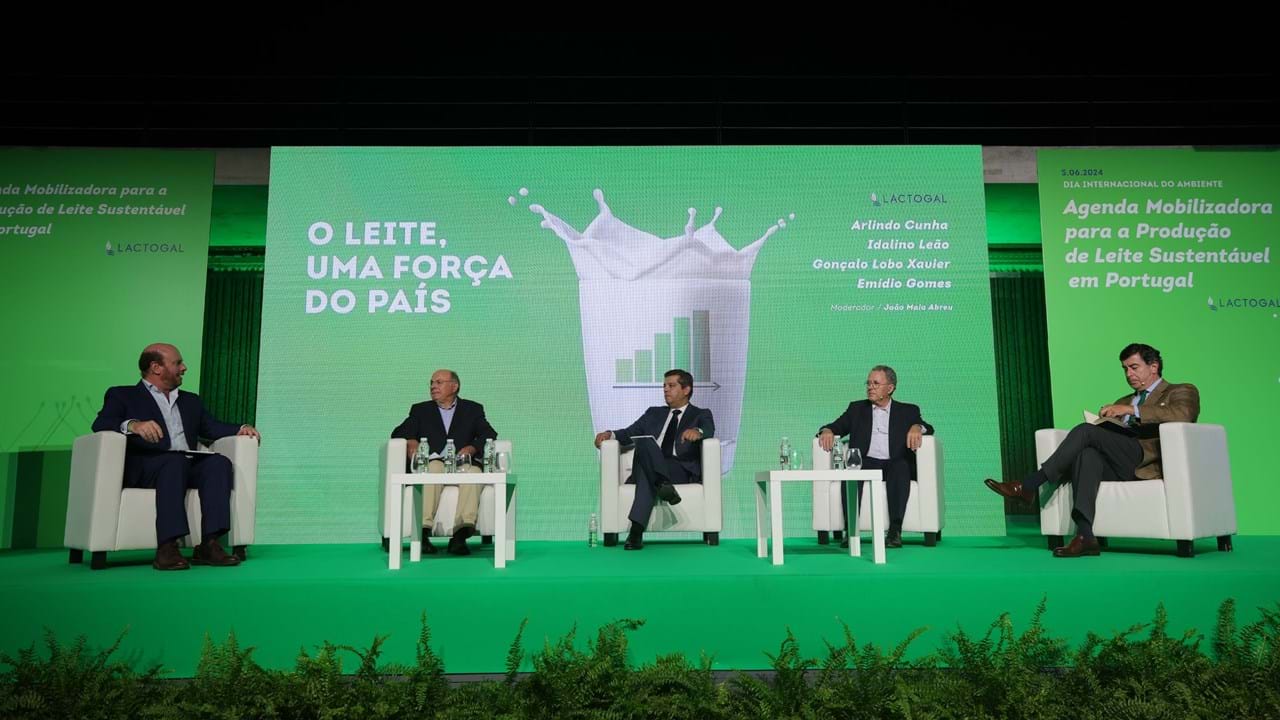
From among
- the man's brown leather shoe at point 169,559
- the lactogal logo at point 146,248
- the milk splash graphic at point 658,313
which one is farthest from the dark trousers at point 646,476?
the lactogal logo at point 146,248

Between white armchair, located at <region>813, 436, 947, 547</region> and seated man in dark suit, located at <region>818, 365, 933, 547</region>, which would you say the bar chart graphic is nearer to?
seated man in dark suit, located at <region>818, 365, 933, 547</region>

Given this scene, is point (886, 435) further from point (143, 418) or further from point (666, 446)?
point (143, 418)

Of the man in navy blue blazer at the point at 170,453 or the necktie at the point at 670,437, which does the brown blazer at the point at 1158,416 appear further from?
the man in navy blue blazer at the point at 170,453

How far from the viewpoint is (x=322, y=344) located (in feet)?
19.5

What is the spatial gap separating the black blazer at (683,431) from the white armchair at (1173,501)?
5.59ft

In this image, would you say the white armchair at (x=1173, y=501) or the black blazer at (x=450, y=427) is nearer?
the white armchair at (x=1173, y=501)

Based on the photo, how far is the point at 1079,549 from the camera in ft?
13.1

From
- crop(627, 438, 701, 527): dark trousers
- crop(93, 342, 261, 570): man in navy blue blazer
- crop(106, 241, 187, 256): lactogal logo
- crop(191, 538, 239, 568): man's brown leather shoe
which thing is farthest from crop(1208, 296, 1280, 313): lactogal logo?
crop(106, 241, 187, 256): lactogal logo

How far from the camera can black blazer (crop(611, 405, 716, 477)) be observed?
5.14m

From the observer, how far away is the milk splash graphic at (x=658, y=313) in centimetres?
596

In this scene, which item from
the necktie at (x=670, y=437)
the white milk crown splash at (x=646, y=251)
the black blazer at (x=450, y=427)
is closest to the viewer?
the black blazer at (x=450, y=427)
